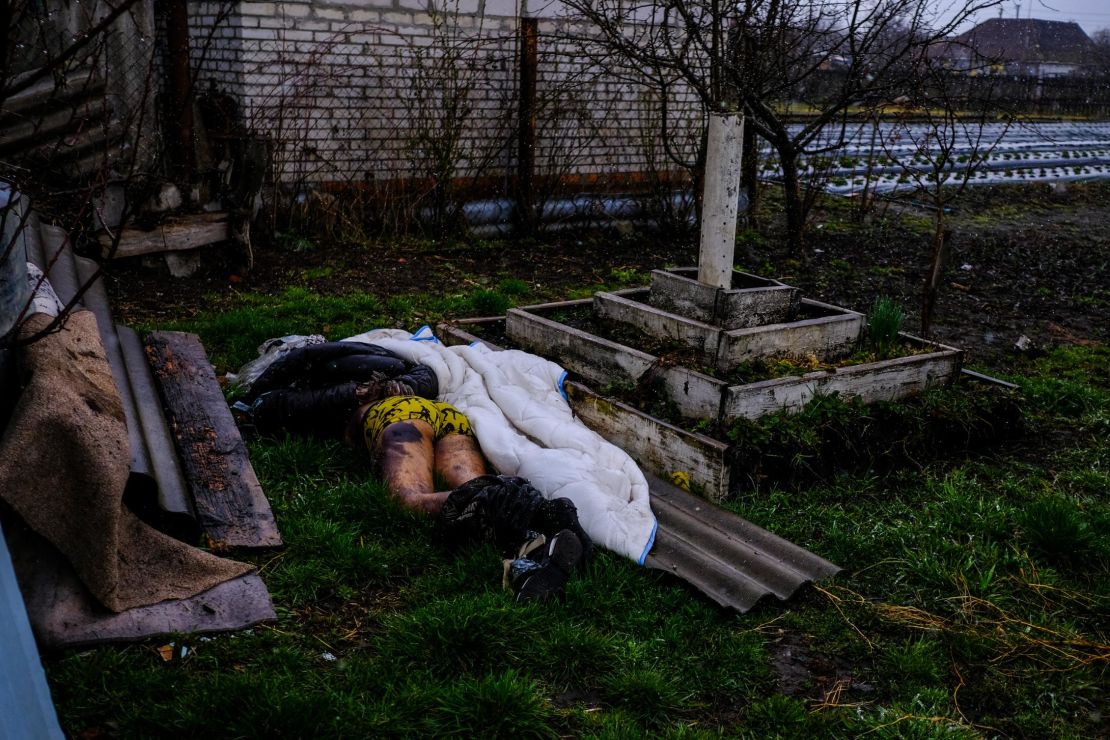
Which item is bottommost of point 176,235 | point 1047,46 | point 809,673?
point 809,673

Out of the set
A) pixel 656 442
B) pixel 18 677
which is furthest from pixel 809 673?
pixel 18 677

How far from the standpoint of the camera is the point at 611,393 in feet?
16.4

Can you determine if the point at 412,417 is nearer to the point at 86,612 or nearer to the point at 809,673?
the point at 86,612

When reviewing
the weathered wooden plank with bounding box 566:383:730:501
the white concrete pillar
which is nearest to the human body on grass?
the weathered wooden plank with bounding box 566:383:730:501

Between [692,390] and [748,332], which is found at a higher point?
[748,332]

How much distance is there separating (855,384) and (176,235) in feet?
16.9

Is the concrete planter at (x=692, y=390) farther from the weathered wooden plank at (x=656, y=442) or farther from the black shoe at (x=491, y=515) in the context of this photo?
the black shoe at (x=491, y=515)

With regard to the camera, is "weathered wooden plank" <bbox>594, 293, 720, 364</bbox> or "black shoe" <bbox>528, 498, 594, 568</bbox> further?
"weathered wooden plank" <bbox>594, 293, 720, 364</bbox>

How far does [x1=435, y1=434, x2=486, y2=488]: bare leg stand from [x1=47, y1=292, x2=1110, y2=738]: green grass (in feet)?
1.01

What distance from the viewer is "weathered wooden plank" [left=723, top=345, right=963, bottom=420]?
4.57 metres

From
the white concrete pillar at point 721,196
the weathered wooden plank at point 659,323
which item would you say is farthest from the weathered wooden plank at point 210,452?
the white concrete pillar at point 721,196

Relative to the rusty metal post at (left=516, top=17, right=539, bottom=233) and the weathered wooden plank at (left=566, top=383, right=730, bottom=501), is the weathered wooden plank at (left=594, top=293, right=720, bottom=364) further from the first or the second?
the rusty metal post at (left=516, top=17, right=539, bottom=233)

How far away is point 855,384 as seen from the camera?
16.3 feet

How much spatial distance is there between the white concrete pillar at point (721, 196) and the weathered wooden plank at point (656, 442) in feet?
3.49
